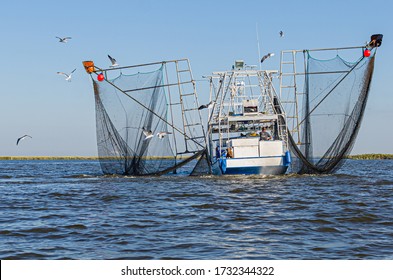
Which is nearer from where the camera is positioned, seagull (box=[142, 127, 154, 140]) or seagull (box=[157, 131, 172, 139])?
seagull (box=[142, 127, 154, 140])

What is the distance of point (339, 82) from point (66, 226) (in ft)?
48.0

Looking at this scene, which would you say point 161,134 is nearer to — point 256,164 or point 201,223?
point 256,164

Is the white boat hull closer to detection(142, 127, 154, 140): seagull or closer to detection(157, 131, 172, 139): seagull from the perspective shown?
detection(157, 131, 172, 139): seagull

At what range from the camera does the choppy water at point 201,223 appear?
909 centimetres

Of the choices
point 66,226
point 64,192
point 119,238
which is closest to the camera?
point 119,238

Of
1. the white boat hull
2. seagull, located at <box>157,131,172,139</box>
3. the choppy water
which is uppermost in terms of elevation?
seagull, located at <box>157,131,172,139</box>

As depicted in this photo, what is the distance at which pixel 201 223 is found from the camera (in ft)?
38.8

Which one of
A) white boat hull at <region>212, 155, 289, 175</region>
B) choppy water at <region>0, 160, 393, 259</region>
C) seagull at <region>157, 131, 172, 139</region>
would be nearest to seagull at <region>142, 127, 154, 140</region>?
seagull at <region>157, 131, 172, 139</region>

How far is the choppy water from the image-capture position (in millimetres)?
9094

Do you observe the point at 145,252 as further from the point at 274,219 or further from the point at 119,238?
the point at 274,219

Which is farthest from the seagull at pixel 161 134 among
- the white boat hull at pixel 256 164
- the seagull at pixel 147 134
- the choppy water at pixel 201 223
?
the choppy water at pixel 201 223

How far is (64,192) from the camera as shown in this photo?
20.2 m

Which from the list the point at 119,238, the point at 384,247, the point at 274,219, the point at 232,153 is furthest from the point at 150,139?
the point at 384,247

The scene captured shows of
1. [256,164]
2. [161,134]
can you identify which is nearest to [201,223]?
[256,164]
